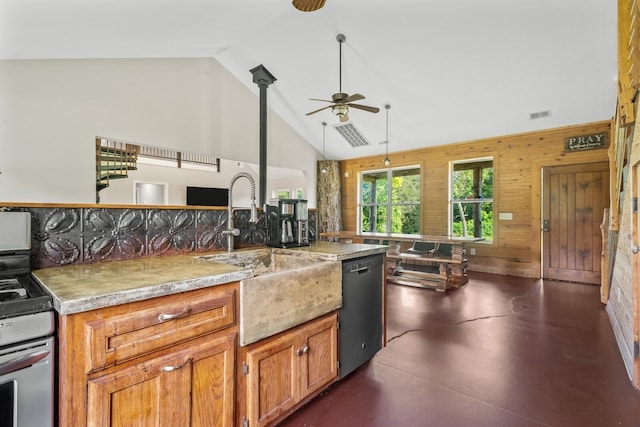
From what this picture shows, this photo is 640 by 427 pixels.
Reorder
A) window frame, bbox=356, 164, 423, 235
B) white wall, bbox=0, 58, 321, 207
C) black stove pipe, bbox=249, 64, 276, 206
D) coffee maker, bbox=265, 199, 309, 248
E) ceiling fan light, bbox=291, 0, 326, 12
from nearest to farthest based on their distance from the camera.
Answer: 1. coffee maker, bbox=265, 199, 309, 248
2. ceiling fan light, bbox=291, 0, 326, 12
3. white wall, bbox=0, 58, 321, 207
4. black stove pipe, bbox=249, 64, 276, 206
5. window frame, bbox=356, 164, 423, 235

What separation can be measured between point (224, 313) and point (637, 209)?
2.81 metres

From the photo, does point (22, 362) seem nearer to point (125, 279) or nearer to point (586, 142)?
point (125, 279)

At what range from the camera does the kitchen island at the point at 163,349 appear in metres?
0.91

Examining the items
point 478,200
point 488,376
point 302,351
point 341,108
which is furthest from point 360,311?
point 478,200

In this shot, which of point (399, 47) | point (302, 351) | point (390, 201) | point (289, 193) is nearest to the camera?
point (302, 351)

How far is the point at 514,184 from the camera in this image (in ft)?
17.9

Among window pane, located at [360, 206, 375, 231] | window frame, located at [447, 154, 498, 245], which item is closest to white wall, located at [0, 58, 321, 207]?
window pane, located at [360, 206, 375, 231]

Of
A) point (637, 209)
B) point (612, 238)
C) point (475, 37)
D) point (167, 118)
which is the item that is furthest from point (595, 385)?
point (167, 118)

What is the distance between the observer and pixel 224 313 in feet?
4.13

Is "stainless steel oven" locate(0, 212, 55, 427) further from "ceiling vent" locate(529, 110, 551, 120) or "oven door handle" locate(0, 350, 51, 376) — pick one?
"ceiling vent" locate(529, 110, 551, 120)

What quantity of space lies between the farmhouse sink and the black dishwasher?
115 mm

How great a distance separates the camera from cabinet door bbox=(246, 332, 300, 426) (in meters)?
1.35

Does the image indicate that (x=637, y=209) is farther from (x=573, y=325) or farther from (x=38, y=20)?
(x=38, y=20)

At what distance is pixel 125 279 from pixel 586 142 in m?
6.34
